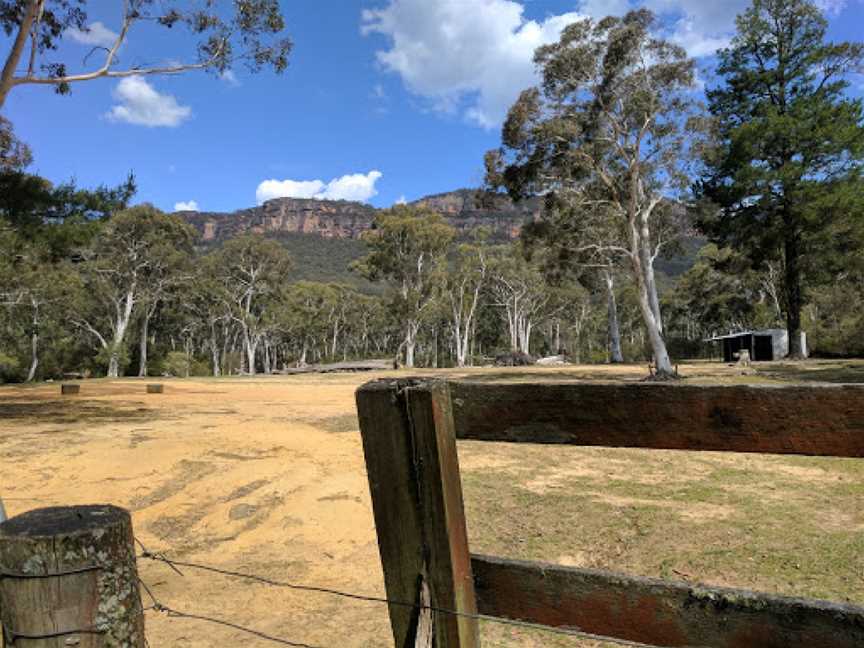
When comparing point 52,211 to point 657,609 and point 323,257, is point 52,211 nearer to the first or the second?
point 657,609

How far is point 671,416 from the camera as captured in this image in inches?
67.5

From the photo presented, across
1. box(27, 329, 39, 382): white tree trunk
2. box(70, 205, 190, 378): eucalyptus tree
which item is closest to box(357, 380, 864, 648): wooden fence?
A: box(70, 205, 190, 378): eucalyptus tree

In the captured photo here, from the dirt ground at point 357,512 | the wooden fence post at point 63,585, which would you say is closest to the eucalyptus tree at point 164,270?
the dirt ground at point 357,512

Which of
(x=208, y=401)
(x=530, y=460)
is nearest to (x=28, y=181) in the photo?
(x=208, y=401)

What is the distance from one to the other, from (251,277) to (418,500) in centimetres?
5269

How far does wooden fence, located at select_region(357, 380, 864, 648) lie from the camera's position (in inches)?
62.9

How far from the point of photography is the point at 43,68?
12.1 metres

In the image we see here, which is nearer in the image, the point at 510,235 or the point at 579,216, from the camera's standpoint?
the point at 579,216

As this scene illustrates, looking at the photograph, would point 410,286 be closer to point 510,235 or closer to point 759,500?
point 759,500

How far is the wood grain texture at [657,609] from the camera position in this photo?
164cm

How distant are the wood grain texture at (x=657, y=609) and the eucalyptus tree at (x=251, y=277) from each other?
50.1 m

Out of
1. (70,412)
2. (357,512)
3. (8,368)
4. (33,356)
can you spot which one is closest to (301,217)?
(33,356)

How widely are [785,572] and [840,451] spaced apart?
3934 mm

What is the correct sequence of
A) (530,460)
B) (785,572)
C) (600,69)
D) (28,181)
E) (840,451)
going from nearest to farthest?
(840,451), (785,572), (530,460), (28,181), (600,69)
